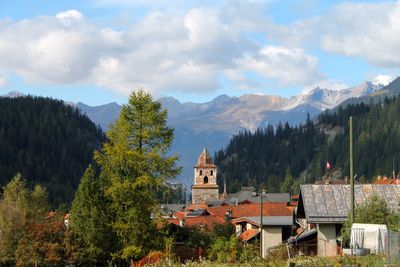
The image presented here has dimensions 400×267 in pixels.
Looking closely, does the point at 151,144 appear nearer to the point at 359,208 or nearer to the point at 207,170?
the point at 359,208

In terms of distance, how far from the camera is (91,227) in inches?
2071

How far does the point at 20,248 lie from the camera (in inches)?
2176

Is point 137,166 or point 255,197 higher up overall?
point 137,166

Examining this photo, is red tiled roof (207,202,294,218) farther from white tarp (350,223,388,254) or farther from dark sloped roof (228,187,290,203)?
white tarp (350,223,388,254)

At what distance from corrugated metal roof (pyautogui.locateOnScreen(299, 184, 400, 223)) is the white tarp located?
37.1 feet

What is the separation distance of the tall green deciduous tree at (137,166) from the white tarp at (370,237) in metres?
15.7

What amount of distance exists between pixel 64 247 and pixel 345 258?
34181 mm

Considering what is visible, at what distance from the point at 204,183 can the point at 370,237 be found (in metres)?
128

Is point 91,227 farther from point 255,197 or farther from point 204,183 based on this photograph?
point 204,183

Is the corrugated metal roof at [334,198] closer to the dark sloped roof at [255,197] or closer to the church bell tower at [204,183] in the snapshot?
the dark sloped roof at [255,197]

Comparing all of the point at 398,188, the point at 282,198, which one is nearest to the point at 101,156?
the point at 398,188

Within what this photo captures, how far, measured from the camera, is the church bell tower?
15675 centimetres

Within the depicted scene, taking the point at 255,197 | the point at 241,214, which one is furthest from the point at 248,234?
the point at 255,197

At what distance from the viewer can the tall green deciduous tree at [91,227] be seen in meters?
51.7
